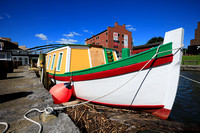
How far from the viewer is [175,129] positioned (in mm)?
1948

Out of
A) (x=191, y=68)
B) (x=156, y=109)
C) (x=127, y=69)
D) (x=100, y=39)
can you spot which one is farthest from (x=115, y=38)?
(x=156, y=109)

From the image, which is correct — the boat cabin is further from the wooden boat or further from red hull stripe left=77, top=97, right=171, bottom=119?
red hull stripe left=77, top=97, right=171, bottom=119

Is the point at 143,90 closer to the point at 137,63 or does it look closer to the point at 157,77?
the point at 157,77

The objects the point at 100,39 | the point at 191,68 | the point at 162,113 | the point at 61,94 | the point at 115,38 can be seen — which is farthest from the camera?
the point at 100,39

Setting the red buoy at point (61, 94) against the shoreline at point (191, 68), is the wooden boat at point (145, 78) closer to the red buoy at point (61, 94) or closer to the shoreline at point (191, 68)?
the red buoy at point (61, 94)

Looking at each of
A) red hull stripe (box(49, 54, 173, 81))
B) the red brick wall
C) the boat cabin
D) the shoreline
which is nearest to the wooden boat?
red hull stripe (box(49, 54, 173, 81))

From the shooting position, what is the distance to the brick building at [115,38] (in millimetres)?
35781

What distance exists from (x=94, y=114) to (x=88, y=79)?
1.16 m

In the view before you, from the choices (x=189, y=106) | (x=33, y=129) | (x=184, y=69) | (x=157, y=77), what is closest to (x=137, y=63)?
(x=157, y=77)

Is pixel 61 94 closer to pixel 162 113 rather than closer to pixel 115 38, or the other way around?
pixel 162 113

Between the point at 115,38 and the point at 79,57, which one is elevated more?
the point at 115,38

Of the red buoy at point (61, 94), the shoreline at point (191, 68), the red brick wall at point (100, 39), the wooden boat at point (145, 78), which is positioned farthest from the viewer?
the red brick wall at point (100, 39)

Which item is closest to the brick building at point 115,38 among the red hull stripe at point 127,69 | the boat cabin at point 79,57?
the boat cabin at point 79,57

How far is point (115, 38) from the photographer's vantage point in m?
37.2
